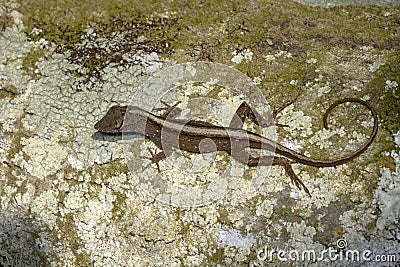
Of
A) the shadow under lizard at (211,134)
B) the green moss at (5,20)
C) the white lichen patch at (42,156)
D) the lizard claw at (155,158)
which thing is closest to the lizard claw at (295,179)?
the shadow under lizard at (211,134)

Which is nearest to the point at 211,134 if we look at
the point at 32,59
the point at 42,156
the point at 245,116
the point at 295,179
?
the point at 245,116

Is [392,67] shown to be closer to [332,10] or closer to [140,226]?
[332,10]

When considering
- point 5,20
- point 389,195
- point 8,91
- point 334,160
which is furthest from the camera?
point 5,20

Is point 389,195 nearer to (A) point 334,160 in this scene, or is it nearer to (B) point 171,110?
(A) point 334,160

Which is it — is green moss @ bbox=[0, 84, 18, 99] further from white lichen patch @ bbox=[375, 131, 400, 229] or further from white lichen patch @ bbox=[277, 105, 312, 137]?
white lichen patch @ bbox=[375, 131, 400, 229]

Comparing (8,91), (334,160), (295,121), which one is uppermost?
(8,91)

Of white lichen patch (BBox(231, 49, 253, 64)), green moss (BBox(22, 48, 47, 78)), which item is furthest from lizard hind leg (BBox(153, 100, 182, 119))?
green moss (BBox(22, 48, 47, 78))

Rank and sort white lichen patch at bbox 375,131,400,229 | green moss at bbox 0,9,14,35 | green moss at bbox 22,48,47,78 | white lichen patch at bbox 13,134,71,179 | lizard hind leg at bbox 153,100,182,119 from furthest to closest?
green moss at bbox 0,9,14,35 < green moss at bbox 22,48,47,78 < lizard hind leg at bbox 153,100,182,119 < white lichen patch at bbox 13,134,71,179 < white lichen patch at bbox 375,131,400,229

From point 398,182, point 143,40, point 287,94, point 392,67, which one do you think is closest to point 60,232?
point 143,40
